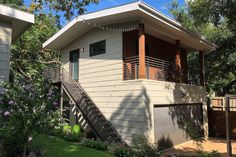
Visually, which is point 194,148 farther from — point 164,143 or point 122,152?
point 122,152

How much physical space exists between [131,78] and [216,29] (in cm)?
1296

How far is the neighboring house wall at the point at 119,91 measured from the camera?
10375 millimetres

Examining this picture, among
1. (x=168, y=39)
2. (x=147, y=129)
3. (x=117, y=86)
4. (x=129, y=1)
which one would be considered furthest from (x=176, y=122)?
(x=129, y=1)

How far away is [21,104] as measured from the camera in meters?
5.39

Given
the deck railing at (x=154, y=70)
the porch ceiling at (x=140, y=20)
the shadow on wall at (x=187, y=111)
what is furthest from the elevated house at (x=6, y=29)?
the shadow on wall at (x=187, y=111)

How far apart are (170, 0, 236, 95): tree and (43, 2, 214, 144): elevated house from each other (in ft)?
4.08

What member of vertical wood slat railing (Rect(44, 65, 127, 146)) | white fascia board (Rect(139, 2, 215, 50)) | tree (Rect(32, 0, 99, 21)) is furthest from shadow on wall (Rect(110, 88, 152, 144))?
tree (Rect(32, 0, 99, 21))

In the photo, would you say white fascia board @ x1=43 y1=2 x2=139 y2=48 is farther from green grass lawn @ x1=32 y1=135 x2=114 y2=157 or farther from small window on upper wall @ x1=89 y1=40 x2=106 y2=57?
green grass lawn @ x1=32 y1=135 x2=114 y2=157

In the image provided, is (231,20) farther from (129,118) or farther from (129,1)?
(129,118)

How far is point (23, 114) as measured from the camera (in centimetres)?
525

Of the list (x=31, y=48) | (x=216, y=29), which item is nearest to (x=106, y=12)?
(x=31, y=48)

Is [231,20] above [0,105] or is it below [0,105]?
above

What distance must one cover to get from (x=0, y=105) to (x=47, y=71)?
11097mm

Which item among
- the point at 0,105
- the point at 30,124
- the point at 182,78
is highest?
the point at 182,78
